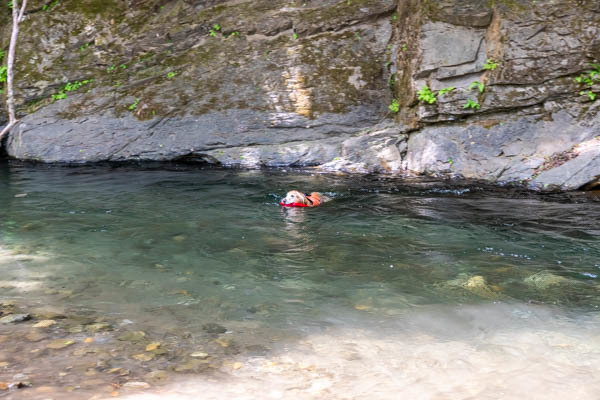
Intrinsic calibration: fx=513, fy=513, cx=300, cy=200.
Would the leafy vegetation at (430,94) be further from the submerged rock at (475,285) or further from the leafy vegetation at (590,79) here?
the submerged rock at (475,285)

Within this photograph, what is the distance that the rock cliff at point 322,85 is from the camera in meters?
13.1

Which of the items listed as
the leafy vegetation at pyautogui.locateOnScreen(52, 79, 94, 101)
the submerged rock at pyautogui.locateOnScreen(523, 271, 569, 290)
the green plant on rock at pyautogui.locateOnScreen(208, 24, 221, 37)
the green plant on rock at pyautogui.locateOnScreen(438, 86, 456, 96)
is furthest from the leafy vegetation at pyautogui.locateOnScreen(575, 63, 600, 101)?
the leafy vegetation at pyautogui.locateOnScreen(52, 79, 94, 101)

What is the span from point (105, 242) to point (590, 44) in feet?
40.0

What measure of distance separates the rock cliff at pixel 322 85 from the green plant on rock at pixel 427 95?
0.04 m

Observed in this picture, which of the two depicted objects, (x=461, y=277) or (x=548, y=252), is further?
(x=548, y=252)

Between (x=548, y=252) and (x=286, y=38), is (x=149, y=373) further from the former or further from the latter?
(x=286, y=38)

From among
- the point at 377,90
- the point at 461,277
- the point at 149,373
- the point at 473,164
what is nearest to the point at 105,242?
the point at 149,373

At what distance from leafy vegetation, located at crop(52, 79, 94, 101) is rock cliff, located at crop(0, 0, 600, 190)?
0.05m

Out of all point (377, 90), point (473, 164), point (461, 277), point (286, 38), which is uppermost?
point (286, 38)

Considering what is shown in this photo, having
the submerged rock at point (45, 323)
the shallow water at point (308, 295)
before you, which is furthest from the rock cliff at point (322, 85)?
the submerged rock at point (45, 323)

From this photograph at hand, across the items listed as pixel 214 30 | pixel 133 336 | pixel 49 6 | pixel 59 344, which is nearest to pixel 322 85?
pixel 214 30

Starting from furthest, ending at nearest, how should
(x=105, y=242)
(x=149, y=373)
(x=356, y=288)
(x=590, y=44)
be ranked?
A: (x=590, y=44), (x=105, y=242), (x=356, y=288), (x=149, y=373)

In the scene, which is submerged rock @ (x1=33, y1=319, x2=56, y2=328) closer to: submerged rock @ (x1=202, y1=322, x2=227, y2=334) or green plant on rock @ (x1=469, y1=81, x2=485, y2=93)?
submerged rock @ (x1=202, y1=322, x2=227, y2=334)

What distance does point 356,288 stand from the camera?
6.59m
